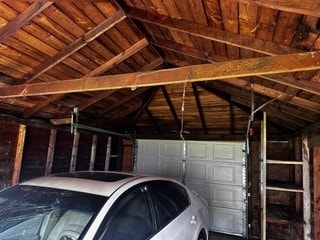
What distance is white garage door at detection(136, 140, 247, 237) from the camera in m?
5.73

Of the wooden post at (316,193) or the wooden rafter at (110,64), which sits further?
the wooden post at (316,193)

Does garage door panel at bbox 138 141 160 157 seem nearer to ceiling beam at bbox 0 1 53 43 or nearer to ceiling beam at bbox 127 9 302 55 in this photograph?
ceiling beam at bbox 127 9 302 55

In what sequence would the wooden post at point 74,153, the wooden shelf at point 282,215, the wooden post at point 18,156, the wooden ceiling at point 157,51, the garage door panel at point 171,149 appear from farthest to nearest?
the garage door panel at point 171,149 < the wooden post at point 74,153 < the wooden shelf at point 282,215 < the wooden post at point 18,156 < the wooden ceiling at point 157,51

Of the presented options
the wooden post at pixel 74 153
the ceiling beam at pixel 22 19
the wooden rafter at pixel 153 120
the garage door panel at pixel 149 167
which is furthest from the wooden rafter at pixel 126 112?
the ceiling beam at pixel 22 19

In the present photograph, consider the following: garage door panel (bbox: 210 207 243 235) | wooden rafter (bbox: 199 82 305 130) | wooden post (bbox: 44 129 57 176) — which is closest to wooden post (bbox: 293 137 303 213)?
wooden rafter (bbox: 199 82 305 130)

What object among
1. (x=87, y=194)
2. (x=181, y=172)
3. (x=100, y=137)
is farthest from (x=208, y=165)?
(x=87, y=194)

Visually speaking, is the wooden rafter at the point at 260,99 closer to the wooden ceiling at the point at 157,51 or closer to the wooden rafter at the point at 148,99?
the wooden ceiling at the point at 157,51

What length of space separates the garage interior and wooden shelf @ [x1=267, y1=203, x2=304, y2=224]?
2cm

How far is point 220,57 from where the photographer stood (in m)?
2.89

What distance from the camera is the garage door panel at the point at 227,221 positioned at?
Result: 223 inches

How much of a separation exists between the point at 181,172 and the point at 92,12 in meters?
4.73

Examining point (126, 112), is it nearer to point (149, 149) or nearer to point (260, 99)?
point (149, 149)

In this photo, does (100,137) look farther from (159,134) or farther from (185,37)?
(185,37)

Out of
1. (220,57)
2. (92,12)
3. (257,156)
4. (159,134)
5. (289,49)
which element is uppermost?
(92,12)
